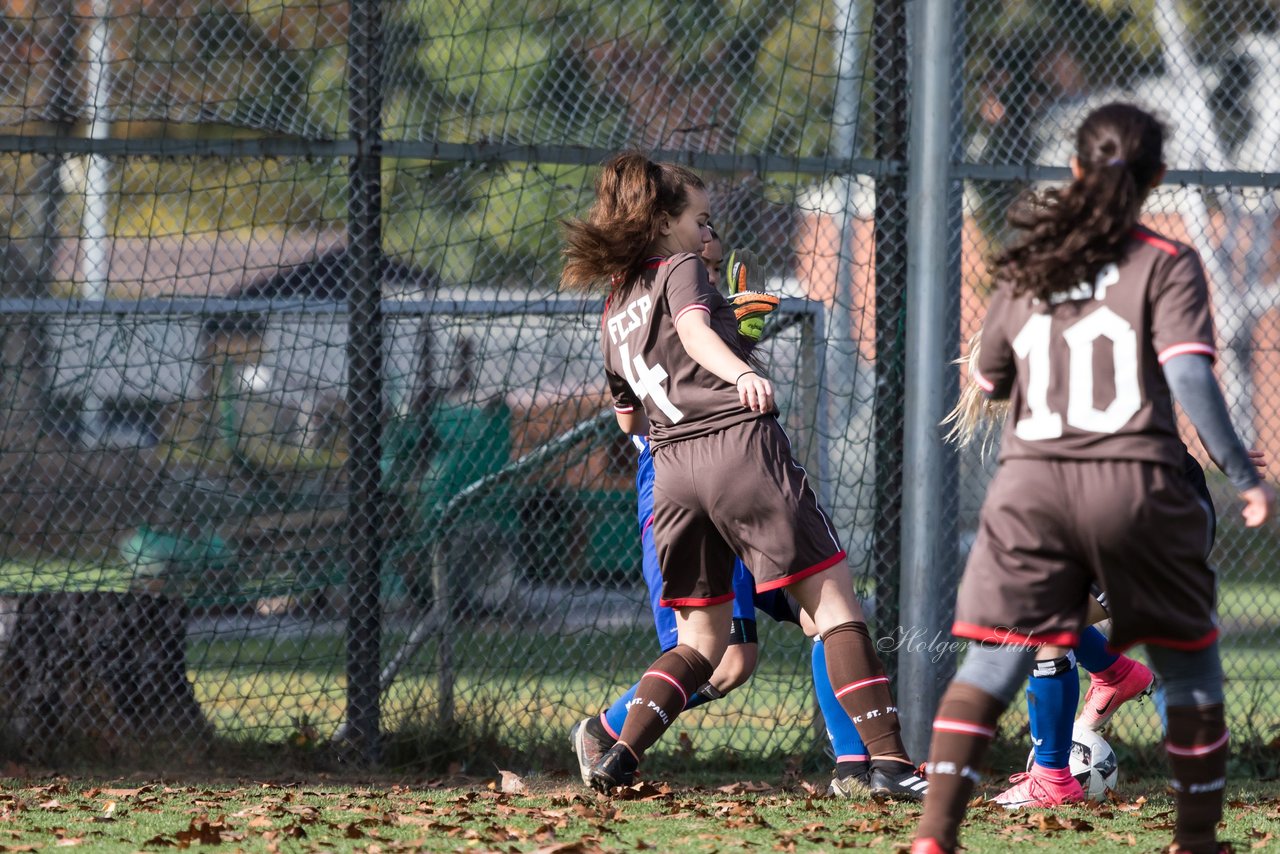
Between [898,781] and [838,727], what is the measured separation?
332 mm

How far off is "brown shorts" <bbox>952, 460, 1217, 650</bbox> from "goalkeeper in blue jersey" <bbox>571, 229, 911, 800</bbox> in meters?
1.27

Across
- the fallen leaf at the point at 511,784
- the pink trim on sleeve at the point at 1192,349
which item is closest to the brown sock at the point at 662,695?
the fallen leaf at the point at 511,784

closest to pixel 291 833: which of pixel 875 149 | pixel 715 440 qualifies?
pixel 715 440

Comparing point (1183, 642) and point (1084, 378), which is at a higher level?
point (1084, 378)

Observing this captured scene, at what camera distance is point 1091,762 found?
167 inches

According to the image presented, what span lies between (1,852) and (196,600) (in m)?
2.28

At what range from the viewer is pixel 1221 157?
20.4ft

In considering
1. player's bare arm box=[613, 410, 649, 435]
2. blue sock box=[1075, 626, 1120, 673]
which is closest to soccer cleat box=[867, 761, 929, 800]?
blue sock box=[1075, 626, 1120, 673]

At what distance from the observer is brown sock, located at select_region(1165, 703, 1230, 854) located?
9.56 feet

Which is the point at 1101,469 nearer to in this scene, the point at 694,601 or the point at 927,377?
the point at 694,601

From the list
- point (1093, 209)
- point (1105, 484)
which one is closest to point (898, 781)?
point (1105, 484)

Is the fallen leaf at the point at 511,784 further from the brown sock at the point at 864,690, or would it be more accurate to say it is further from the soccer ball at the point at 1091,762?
the soccer ball at the point at 1091,762

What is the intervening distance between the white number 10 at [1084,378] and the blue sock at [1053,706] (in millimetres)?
1310

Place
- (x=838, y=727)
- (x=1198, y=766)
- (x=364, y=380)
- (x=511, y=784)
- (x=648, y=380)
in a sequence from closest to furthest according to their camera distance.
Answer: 1. (x=1198, y=766)
2. (x=648, y=380)
3. (x=838, y=727)
4. (x=511, y=784)
5. (x=364, y=380)
